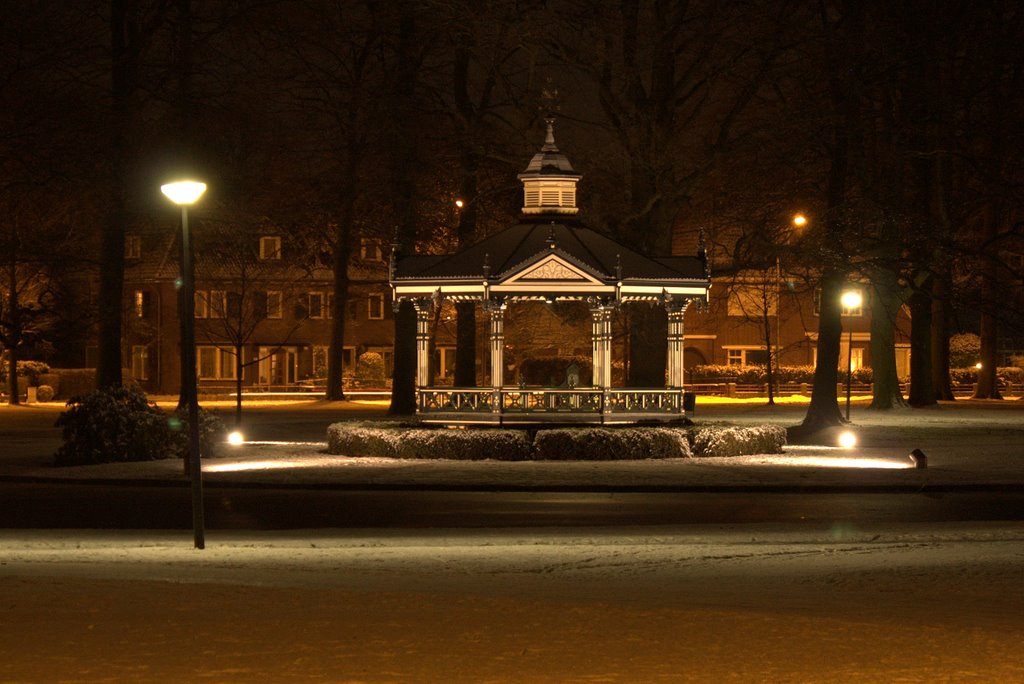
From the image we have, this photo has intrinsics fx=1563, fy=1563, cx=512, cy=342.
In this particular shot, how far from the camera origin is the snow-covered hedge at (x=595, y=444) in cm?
3169

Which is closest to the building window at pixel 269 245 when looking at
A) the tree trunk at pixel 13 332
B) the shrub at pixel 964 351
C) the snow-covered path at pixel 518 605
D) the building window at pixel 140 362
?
the building window at pixel 140 362

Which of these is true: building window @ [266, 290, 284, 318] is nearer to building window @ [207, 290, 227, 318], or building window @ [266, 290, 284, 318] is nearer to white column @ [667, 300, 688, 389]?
building window @ [207, 290, 227, 318]

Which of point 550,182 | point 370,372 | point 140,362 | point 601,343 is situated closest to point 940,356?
point 370,372

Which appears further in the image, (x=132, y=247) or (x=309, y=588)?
(x=132, y=247)

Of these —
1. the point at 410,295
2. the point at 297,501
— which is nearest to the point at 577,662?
the point at 297,501

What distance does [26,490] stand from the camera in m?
25.7

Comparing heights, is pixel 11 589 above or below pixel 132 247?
below

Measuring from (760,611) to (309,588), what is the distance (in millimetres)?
3923

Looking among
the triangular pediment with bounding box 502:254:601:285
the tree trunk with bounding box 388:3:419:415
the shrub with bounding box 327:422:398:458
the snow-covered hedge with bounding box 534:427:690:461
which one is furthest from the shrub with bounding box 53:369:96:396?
the snow-covered hedge with bounding box 534:427:690:461

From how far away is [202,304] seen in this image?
82.7m

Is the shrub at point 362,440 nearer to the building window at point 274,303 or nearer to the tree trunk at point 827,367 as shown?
the tree trunk at point 827,367

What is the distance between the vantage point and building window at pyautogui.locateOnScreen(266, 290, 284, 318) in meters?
67.9

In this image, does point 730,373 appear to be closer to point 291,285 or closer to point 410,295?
point 291,285

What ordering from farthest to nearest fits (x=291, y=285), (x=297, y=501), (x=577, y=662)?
(x=291, y=285) < (x=297, y=501) < (x=577, y=662)
